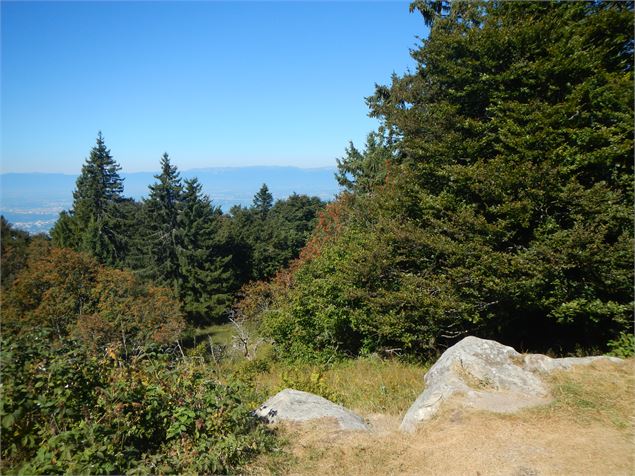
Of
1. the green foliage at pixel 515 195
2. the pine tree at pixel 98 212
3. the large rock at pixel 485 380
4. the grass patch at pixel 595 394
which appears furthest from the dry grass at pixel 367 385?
the pine tree at pixel 98 212

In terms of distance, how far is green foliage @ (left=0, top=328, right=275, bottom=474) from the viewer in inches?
143

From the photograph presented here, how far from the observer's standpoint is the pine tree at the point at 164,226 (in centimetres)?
3609

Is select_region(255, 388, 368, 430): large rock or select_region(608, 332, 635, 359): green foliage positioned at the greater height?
select_region(608, 332, 635, 359): green foliage

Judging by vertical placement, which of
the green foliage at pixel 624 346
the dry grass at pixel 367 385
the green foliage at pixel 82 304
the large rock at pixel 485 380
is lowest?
the green foliage at pixel 82 304

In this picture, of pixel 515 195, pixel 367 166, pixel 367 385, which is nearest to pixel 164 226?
pixel 367 166

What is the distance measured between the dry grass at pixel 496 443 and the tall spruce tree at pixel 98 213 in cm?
3567

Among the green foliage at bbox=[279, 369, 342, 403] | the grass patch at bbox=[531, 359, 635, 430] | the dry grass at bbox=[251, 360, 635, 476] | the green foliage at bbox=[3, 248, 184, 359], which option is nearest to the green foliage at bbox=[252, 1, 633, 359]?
the grass patch at bbox=[531, 359, 635, 430]

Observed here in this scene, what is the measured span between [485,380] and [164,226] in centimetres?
3478

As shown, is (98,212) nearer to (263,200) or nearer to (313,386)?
(263,200)

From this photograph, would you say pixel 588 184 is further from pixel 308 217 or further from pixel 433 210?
pixel 308 217

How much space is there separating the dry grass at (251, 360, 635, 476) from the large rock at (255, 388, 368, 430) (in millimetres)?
248

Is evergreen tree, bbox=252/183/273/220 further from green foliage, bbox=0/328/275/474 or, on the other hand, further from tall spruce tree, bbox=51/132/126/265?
green foliage, bbox=0/328/275/474

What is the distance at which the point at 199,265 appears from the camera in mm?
37812

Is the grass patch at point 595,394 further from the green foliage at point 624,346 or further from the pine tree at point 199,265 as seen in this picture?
the pine tree at point 199,265
